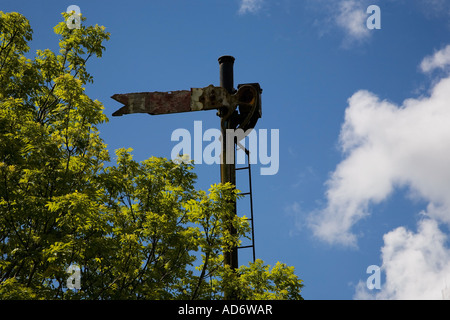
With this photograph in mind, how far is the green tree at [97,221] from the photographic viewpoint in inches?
449

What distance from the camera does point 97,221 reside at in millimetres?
11711

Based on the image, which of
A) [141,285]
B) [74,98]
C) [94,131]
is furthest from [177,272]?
[74,98]

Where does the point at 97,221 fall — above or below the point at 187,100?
below

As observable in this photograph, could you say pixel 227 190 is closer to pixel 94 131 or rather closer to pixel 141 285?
pixel 141 285

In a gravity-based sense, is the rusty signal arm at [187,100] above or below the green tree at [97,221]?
above

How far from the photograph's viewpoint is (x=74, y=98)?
13.2 m

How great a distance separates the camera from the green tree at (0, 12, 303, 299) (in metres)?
11.4

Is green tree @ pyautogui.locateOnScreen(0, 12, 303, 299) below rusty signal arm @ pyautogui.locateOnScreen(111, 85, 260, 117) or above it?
below
